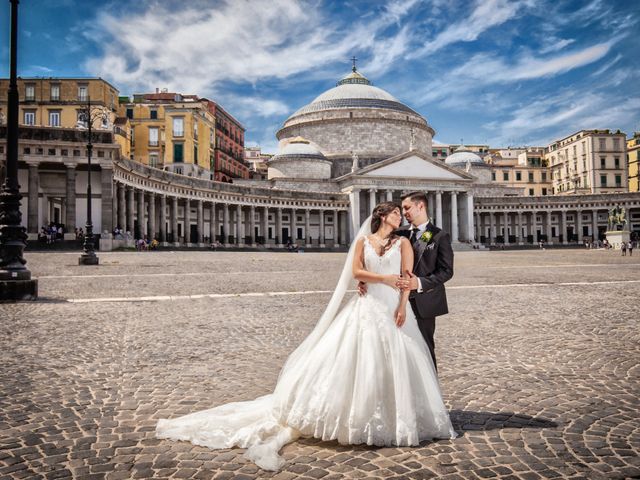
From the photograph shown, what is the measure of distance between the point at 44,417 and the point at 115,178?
35493 millimetres

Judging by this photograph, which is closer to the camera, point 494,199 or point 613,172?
point 494,199

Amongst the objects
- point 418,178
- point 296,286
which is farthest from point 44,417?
point 418,178

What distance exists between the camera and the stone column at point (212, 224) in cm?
5287

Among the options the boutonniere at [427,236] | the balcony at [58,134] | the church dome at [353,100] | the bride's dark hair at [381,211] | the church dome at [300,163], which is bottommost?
the boutonniere at [427,236]

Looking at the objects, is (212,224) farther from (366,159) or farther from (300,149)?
(366,159)

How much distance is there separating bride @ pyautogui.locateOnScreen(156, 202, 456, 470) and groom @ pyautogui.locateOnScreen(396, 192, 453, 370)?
9.2 inches

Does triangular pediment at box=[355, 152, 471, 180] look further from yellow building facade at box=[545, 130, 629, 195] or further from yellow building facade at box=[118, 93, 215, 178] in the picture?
yellow building facade at box=[545, 130, 629, 195]

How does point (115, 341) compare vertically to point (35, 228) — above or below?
below

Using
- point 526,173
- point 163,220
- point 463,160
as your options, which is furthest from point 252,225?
point 526,173

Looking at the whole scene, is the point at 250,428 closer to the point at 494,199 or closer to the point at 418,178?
the point at 418,178

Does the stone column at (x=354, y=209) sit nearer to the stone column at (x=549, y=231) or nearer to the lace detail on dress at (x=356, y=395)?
the stone column at (x=549, y=231)

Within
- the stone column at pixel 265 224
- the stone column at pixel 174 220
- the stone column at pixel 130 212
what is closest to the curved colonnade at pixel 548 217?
the stone column at pixel 265 224

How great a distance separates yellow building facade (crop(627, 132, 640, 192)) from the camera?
3134 inches

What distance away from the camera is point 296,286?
1381 centimetres
